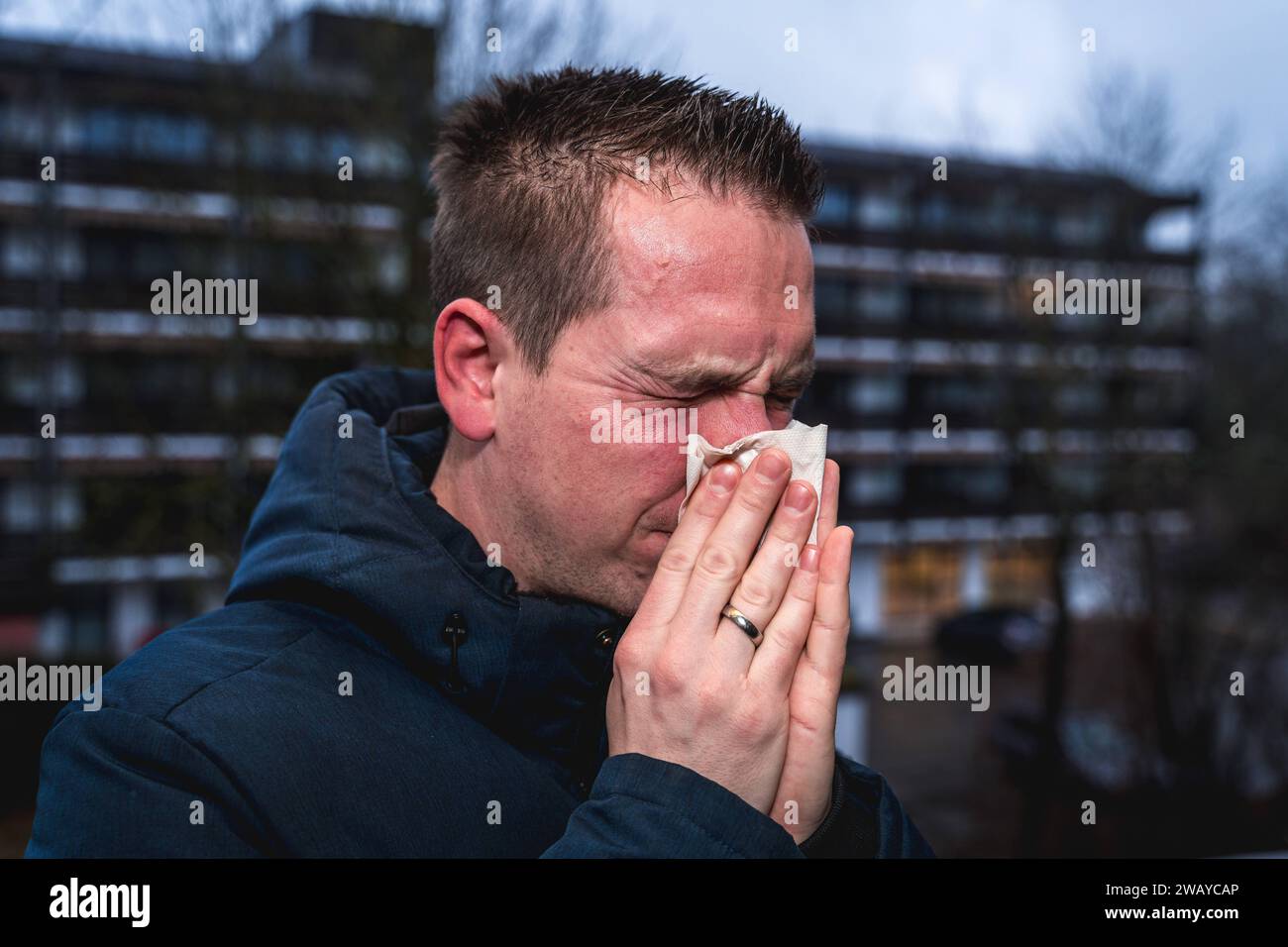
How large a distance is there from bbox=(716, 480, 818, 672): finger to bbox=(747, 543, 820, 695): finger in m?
0.02

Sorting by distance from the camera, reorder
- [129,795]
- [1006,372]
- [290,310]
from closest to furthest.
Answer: [129,795]
[290,310]
[1006,372]

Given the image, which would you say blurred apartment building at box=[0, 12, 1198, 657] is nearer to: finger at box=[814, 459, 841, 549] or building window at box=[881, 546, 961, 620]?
finger at box=[814, 459, 841, 549]

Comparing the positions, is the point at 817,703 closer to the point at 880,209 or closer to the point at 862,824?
the point at 862,824

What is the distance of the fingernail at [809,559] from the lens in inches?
72.3

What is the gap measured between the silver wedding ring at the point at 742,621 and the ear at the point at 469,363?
736 mm

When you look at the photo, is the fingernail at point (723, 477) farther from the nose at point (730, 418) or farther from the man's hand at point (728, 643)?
the nose at point (730, 418)

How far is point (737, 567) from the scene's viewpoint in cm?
176

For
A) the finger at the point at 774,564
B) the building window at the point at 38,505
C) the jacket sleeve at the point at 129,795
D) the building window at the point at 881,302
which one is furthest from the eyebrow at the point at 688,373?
the building window at the point at 881,302

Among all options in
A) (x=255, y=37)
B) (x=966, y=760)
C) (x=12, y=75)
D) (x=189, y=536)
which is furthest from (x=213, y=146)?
(x=966, y=760)

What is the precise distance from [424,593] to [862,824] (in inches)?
39.8

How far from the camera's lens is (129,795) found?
5.12ft

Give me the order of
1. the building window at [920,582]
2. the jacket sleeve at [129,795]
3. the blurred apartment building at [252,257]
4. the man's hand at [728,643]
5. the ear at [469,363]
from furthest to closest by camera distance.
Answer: the building window at [920,582] < the blurred apartment building at [252,257] < the ear at [469,363] < the man's hand at [728,643] < the jacket sleeve at [129,795]

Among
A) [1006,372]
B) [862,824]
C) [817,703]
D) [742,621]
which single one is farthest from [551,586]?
[1006,372]

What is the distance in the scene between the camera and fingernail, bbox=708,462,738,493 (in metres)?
1.84
